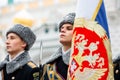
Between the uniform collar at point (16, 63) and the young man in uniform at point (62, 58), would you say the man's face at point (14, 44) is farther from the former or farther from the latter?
the young man in uniform at point (62, 58)

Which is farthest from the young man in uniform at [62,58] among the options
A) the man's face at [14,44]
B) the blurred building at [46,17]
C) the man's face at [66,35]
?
the blurred building at [46,17]

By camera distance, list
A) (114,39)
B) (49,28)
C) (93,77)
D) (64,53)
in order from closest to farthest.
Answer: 1. (93,77)
2. (64,53)
3. (114,39)
4. (49,28)

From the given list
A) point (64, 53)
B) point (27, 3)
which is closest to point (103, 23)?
point (64, 53)

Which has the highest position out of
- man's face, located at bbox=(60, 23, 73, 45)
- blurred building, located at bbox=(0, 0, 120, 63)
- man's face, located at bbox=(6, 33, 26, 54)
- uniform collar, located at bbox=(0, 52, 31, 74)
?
man's face, located at bbox=(60, 23, 73, 45)

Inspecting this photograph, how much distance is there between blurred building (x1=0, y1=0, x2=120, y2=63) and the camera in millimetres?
15617

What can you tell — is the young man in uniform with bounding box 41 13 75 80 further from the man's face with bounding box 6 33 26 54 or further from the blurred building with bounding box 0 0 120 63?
the blurred building with bounding box 0 0 120 63

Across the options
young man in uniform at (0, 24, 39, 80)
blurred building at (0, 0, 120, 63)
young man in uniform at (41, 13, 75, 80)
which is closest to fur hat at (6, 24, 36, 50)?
young man in uniform at (0, 24, 39, 80)

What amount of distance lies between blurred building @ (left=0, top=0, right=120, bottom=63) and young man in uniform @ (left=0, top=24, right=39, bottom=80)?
310 inches

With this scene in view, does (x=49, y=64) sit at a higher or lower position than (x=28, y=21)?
higher

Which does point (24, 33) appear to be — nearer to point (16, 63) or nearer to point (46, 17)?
point (16, 63)

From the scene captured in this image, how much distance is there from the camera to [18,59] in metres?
3.61

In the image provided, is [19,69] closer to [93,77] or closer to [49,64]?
[49,64]

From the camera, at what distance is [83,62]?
9.55 ft

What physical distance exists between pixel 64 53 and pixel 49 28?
13.9 m
